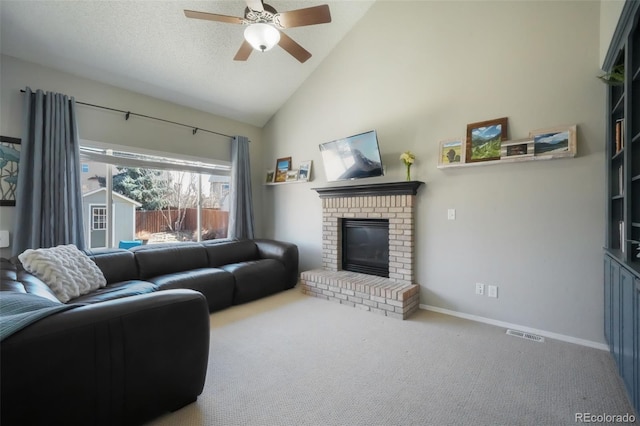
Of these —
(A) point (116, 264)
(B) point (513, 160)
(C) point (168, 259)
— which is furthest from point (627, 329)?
(A) point (116, 264)

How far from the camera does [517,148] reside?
2.68 meters

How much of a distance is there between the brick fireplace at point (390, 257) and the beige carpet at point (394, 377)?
0.32 meters

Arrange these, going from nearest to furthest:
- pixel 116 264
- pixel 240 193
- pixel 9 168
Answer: pixel 9 168, pixel 116 264, pixel 240 193

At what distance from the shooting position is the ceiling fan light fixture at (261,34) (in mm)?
2188

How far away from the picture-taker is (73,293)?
92.3 inches

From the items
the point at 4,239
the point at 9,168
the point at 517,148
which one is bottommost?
the point at 4,239

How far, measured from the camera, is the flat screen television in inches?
140

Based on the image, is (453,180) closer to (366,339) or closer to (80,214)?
(366,339)

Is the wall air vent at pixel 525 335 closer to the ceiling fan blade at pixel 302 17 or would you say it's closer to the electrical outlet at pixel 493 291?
the electrical outlet at pixel 493 291

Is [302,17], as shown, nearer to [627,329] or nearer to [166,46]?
[166,46]

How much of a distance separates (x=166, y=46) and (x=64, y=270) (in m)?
2.55

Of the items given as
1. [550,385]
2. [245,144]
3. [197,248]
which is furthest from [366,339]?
[245,144]

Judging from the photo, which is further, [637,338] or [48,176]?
[48,176]

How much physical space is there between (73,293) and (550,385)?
359 centimetres
